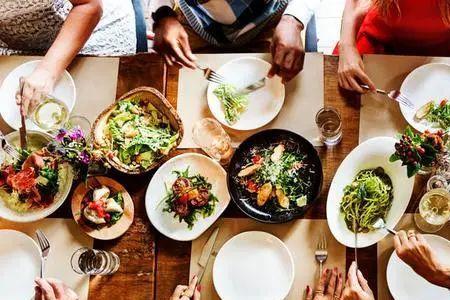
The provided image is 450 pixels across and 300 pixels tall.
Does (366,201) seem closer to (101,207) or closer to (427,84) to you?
(427,84)

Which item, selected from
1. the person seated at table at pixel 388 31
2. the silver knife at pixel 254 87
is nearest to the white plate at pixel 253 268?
the silver knife at pixel 254 87

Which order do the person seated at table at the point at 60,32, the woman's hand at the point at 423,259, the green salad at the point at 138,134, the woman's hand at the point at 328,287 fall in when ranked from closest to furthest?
the woman's hand at the point at 423,259
the woman's hand at the point at 328,287
the green salad at the point at 138,134
the person seated at table at the point at 60,32

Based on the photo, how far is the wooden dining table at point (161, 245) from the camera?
1.75 m

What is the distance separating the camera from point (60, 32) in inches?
77.2

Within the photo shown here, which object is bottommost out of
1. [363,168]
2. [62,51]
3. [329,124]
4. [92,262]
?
[92,262]

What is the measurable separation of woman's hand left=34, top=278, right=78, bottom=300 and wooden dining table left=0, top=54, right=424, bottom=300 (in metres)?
0.10

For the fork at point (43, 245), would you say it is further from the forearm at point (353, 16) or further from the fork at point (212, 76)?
the forearm at point (353, 16)

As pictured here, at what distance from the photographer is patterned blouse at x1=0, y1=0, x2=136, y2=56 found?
1991mm

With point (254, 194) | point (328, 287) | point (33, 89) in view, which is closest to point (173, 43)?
point (33, 89)

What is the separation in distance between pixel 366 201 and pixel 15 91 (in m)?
1.25

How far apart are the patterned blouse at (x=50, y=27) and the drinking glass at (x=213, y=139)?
25.0 inches

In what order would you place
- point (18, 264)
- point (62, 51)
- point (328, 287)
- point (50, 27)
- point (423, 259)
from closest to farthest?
point (423, 259) → point (328, 287) → point (18, 264) → point (62, 51) → point (50, 27)

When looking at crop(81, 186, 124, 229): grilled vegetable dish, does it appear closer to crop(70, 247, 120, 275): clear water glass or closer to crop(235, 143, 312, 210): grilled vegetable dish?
crop(70, 247, 120, 275): clear water glass

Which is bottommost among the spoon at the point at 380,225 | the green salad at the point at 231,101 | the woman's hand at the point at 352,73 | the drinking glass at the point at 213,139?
the spoon at the point at 380,225
